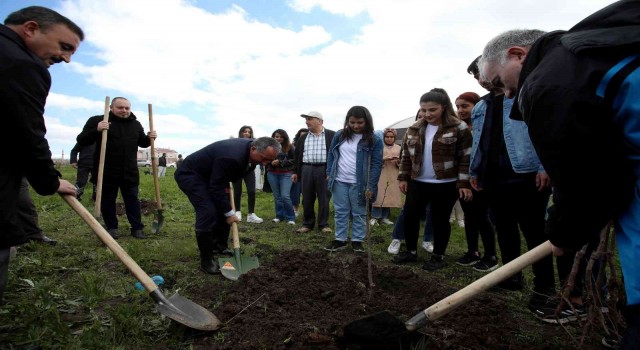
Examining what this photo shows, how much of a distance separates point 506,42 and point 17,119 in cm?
237

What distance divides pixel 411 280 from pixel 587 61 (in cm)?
291

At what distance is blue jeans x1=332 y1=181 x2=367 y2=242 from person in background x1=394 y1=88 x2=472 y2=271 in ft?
2.43

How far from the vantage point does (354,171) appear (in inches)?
202

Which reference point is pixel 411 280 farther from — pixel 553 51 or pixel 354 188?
pixel 553 51

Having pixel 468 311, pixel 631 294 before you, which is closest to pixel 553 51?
pixel 631 294

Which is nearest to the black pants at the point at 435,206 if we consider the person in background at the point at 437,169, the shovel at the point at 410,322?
the person in background at the point at 437,169

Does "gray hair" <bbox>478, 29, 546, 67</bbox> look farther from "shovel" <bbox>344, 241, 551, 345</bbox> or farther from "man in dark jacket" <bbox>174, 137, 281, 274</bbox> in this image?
"man in dark jacket" <bbox>174, 137, 281, 274</bbox>

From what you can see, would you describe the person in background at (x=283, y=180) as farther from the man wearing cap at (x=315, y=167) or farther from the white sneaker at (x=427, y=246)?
the white sneaker at (x=427, y=246)

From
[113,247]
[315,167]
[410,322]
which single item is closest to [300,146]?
[315,167]

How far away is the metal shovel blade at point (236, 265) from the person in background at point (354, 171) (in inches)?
50.3

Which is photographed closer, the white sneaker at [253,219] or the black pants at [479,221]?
the black pants at [479,221]

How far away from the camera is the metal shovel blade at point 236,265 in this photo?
3837mm

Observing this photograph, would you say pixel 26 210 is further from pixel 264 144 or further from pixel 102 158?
pixel 264 144

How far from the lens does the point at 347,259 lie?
4.62 m
